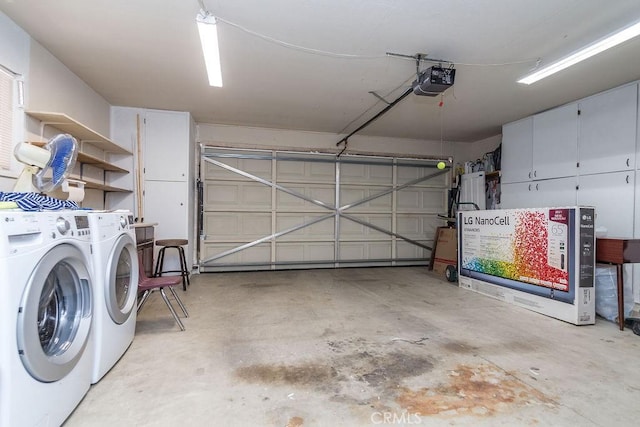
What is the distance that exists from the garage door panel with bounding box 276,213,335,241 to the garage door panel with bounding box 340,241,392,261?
454 mm

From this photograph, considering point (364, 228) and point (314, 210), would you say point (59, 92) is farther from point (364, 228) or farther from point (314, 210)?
point (364, 228)

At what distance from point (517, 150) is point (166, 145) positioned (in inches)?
229

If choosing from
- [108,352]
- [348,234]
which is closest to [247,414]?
[108,352]

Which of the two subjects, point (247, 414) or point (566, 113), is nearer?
point (247, 414)

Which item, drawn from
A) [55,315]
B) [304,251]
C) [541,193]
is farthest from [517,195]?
[55,315]

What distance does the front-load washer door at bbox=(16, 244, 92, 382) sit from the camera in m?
1.28

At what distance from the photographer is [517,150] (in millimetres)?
5195

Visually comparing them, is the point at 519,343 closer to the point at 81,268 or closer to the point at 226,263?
the point at 81,268

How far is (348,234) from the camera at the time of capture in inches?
248

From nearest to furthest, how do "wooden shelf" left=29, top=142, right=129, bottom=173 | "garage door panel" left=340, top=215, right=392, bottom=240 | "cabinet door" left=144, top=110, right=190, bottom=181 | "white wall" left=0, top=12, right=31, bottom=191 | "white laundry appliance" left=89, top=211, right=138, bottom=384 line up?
"white laundry appliance" left=89, top=211, right=138, bottom=384
"white wall" left=0, top=12, right=31, bottom=191
"wooden shelf" left=29, top=142, right=129, bottom=173
"cabinet door" left=144, top=110, right=190, bottom=181
"garage door panel" left=340, top=215, right=392, bottom=240

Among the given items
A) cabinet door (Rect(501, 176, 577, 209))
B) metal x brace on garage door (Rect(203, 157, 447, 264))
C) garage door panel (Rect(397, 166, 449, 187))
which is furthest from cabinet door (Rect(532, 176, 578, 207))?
metal x brace on garage door (Rect(203, 157, 447, 264))

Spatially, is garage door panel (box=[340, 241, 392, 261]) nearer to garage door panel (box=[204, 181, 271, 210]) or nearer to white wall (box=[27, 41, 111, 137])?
garage door panel (box=[204, 181, 271, 210])

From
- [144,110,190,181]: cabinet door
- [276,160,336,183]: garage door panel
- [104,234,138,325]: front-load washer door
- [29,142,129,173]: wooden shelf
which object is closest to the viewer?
[104,234,138,325]: front-load washer door

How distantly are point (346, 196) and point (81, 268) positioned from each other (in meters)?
4.99
